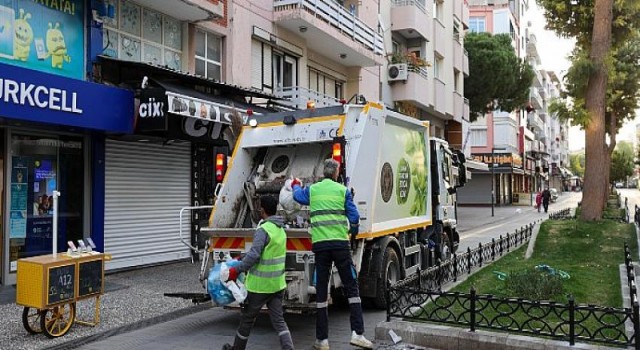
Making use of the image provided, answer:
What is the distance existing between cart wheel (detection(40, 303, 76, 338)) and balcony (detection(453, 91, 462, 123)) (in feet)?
85.3

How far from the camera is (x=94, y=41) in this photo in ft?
36.3

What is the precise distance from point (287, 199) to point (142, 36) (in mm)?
6800

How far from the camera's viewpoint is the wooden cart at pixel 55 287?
656 cm

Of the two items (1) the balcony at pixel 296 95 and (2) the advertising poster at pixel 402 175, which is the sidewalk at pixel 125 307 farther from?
(1) the balcony at pixel 296 95

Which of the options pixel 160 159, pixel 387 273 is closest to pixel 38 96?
pixel 160 159

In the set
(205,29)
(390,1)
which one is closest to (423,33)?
(390,1)

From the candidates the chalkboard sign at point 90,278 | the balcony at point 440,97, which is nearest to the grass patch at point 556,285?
the chalkboard sign at point 90,278

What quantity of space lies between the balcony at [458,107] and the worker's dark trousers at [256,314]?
26511mm

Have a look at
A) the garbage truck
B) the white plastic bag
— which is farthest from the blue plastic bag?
the garbage truck

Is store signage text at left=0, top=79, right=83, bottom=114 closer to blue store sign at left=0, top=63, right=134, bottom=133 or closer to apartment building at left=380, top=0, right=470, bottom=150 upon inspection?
blue store sign at left=0, top=63, right=134, bottom=133

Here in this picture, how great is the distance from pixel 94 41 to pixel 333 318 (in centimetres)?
712

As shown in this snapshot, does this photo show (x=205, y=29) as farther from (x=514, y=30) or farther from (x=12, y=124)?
(x=514, y=30)

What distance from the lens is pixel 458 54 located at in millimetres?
31625

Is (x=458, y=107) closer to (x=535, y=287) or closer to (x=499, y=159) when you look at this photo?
(x=499, y=159)
